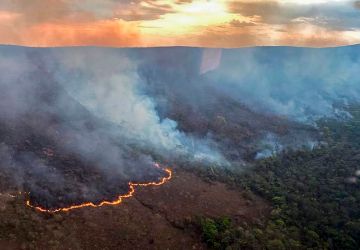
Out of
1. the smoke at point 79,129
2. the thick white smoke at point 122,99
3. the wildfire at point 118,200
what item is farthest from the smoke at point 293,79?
the wildfire at point 118,200

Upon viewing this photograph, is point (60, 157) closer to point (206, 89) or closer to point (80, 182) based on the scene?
point (80, 182)

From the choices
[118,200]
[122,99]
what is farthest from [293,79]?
[118,200]

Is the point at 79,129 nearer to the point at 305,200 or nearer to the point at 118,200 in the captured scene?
the point at 118,200

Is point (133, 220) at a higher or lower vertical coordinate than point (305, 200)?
higher

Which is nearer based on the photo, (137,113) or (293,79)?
(137,113)

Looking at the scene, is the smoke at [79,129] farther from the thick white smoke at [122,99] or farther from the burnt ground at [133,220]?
the burnt ground at [133,220]

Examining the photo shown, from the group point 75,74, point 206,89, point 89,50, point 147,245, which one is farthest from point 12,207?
point 206,89

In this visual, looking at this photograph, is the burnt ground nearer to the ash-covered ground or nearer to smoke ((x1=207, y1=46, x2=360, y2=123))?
the ash-covered ground
